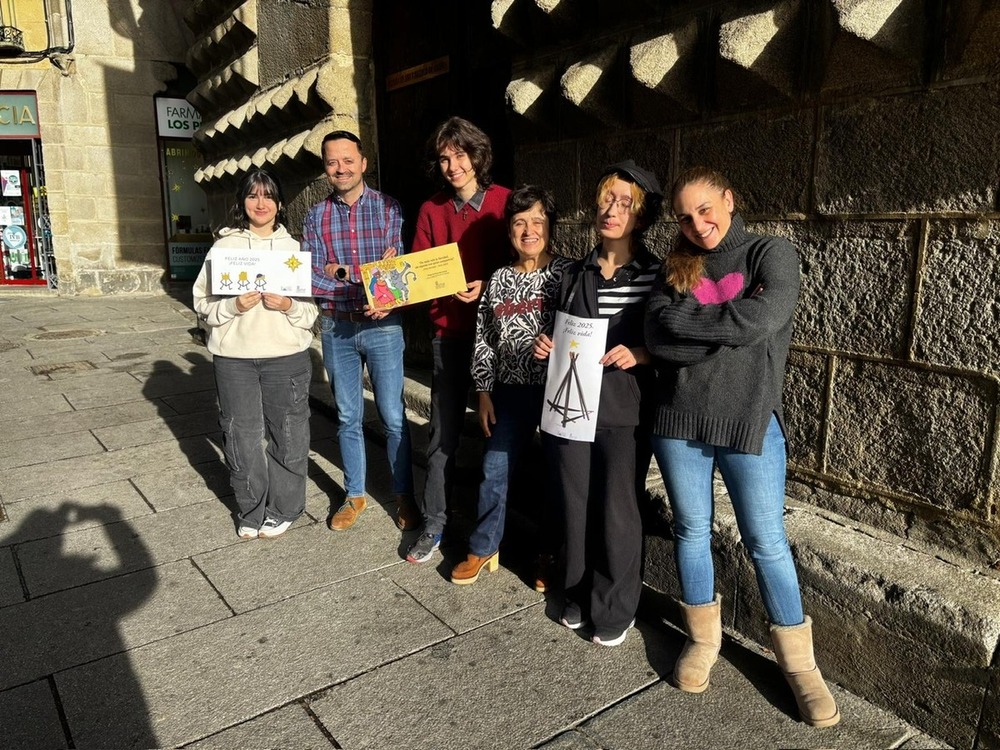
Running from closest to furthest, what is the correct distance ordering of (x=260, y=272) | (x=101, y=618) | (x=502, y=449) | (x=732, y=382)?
(x=732, y=382) < (x=101, y=618) < (x=502, y=449) < (x=260, y=272)

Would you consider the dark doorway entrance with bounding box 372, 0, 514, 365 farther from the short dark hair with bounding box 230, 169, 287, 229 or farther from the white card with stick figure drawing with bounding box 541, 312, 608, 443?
the white card with stick figure drawing with bounding box 541, 312, 608, 443

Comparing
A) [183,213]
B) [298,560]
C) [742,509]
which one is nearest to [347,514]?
[298,560]

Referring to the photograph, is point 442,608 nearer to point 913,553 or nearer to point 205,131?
point 913,553

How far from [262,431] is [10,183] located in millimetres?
12884

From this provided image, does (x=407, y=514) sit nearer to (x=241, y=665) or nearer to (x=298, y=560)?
(x=298, y=560)

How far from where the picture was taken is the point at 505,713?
2549 mm

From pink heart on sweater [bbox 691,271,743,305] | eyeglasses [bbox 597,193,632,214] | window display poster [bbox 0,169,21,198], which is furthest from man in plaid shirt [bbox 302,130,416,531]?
window display poster [bbox 0,169,21,198]

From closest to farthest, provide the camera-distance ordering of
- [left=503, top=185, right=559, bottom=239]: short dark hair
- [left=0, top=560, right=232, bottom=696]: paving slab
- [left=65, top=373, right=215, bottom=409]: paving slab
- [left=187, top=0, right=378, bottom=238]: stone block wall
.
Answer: [left=0, top=560, right=232, bottom=696]: paving slab, [left=503, top=185, right=559, bottom=239]: short dark hair, [left=187, top=0, right=378, bottom=238]: stone block wall, [left=65, top=373, right=215, bottom=409]: paving slab

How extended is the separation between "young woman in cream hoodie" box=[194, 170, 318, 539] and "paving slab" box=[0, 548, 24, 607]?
0.96m

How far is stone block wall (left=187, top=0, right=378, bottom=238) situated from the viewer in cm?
629

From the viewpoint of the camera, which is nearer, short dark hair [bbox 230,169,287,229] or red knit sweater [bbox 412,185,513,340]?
red knit sweater [bbox 412,185,513,340]

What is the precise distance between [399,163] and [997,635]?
5.17 meters

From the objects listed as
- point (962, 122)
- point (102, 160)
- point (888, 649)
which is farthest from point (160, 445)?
point (102, 160)

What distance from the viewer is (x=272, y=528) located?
3.90 meters
